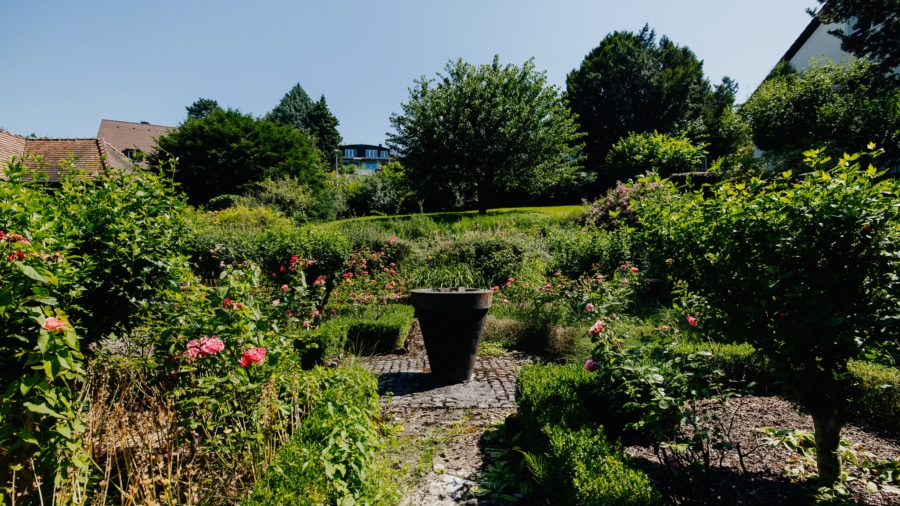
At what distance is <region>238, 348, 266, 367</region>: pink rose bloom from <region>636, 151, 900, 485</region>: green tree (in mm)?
2636

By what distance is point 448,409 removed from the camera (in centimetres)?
439

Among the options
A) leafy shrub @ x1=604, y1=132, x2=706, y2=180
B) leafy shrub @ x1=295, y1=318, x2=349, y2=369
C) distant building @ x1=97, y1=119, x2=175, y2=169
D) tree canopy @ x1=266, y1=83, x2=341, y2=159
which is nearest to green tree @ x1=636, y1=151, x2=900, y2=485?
leafy shrub @ x1=295, y1=318, x2=349, y2=369

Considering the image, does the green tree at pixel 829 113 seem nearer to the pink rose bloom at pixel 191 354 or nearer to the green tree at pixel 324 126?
the pink rose bloom at pixel 191 354

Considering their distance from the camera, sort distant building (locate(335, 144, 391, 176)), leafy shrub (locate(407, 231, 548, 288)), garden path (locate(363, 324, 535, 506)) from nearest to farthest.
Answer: garden path (locate(363, 324, 535, 506)), leafy shrub (locate(407, 231, 548, 288)), distant building (locate(335, 144, 391, 176))

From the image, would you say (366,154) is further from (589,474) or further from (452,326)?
(589,474)

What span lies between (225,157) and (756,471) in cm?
2517

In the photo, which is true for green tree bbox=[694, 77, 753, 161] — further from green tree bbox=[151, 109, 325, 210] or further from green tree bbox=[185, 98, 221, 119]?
green tree bbox=[185, 98, 221, 119]

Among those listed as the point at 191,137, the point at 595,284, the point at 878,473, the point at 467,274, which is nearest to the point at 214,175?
the point at 191,137

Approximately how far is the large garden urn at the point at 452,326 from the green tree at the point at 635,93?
2570 centimetres

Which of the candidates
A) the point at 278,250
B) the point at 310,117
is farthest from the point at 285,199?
the point at 310,117

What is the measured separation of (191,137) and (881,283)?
27.3 m

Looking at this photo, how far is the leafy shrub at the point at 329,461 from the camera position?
2.13 metres

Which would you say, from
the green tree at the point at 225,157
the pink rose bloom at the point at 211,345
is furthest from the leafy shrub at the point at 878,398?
the green tree at the point at 225,157

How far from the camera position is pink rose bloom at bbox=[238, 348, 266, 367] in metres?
2.57
